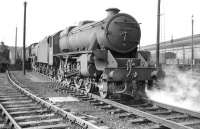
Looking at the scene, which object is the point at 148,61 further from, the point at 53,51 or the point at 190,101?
Result: the point at 53,51

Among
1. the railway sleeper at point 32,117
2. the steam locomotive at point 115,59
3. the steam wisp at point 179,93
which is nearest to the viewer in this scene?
the railway sleeper at point 32,117

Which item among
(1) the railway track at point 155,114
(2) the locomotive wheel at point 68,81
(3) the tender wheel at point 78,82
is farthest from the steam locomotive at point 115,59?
(2) the locomotive wheel at point 68,81

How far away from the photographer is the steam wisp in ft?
31.6

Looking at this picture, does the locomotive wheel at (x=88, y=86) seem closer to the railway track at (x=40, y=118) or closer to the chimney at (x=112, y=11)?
the railway track at (x=40, y=118)

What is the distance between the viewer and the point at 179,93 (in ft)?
38.3

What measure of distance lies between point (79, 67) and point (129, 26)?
2.82m

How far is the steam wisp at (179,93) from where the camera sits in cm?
962

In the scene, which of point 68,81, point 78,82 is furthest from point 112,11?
point 68,81

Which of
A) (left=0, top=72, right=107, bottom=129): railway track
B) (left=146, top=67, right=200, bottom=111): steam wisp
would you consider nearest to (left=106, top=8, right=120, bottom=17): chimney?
(left=146, top=67, right=200, bottom=111): steam wisp

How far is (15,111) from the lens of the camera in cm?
741

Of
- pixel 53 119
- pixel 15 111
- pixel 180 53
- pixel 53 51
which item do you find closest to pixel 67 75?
pixel 53 51

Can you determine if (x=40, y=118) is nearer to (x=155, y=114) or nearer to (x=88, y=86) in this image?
(x=155, y=114)

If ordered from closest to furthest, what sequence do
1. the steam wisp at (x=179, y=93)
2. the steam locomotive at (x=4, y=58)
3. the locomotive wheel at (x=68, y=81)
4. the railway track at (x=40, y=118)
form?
the railway track at (x=40, y=118)
the steam wisp at (x=179, y=93)
the locomotive wheel at (x=68, y=81)
the steam locomotive at (x=4, y=58)

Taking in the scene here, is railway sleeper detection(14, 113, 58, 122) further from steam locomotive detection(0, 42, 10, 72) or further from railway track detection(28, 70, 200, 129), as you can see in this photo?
steam locomotive detection(0, 42, 10, 72)
